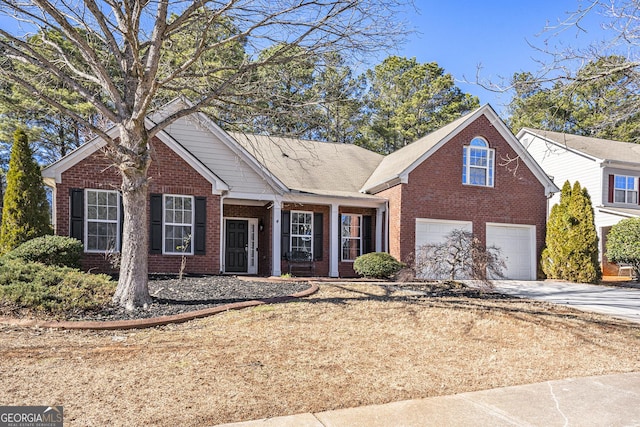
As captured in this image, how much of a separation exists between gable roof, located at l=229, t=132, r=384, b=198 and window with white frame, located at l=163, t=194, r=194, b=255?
3.16 m

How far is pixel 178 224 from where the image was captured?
13844 millimetres

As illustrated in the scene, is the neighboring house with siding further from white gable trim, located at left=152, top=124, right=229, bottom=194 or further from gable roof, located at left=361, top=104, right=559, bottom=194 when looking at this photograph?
white gable trim, located at left=152, top=124, right=229, bottom=194

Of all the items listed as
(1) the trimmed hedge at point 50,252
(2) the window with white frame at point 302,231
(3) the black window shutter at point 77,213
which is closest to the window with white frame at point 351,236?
(2) the window with white frame at point 302,231

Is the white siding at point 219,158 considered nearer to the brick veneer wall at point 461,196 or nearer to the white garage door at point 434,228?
the brick veneer wall at point 461,196

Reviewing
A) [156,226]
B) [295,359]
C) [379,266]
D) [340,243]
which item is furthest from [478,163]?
[295,359]

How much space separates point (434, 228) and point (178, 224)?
8.50 m

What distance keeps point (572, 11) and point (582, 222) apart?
1103cm

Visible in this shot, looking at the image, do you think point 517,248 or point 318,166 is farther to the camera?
point 318,166

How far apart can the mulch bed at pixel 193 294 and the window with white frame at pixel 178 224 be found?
5.72 feet

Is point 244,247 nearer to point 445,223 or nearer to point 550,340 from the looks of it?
point 445,223

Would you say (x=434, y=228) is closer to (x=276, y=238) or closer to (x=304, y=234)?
(x=304, y=234)

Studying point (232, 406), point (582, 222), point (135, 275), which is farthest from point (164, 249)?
point (582, 222)

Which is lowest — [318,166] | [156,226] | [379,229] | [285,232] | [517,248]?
[517,248]

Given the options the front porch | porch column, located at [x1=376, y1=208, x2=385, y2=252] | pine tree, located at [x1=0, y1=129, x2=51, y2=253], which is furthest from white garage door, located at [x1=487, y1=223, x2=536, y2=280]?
pine tree, located at [x1=0, y1=129, x2=51, y2=253]
